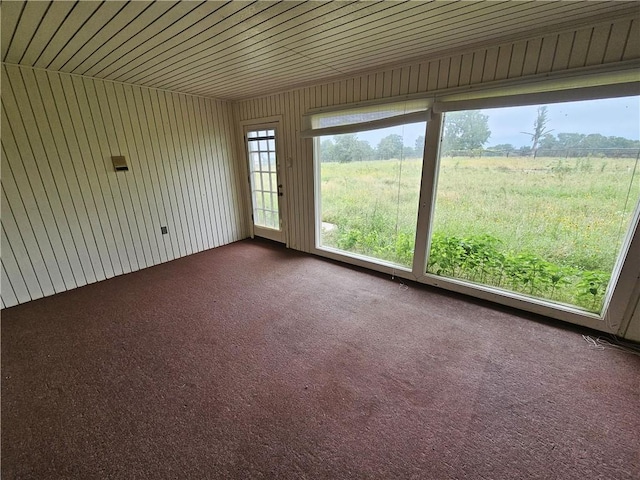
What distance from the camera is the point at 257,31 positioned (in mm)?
1815

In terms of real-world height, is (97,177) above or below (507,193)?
above

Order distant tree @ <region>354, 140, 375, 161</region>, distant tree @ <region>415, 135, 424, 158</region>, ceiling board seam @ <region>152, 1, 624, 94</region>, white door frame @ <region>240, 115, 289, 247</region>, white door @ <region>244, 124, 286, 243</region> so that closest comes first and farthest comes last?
Result: ceiling board seam @ <region>152, 1, 624, 94</region>, distant tree @ <region>415, 135, 424, 158</region>, distant tree @ <region>354, 140, 375, 161</region>, white door frame @ <region>240, 115, 289, 247</region>, white door @ <region>244, 124, 286, 243</region>

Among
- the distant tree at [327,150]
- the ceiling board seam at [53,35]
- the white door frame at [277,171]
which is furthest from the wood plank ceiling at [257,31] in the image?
the white door frame at [277,171]

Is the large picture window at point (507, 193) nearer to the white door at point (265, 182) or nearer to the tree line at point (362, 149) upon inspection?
the tree line at point (362, 149)

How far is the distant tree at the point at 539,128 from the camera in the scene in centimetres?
214

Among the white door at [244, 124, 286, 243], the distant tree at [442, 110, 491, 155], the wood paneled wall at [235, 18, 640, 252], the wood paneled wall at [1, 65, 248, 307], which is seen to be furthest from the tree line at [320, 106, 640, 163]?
the wood paneled wall at [1, 65, 248, 307]

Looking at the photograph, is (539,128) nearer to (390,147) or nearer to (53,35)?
(390,147)

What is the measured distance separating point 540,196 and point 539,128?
1.88ft

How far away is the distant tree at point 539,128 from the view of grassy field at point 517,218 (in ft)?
0.39

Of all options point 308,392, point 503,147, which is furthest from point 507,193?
point 308,392

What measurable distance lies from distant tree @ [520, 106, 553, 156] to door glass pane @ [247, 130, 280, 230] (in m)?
3.10

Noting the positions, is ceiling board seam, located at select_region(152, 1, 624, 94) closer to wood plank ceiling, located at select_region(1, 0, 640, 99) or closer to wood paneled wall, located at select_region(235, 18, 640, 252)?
wood plank ceiling, located at select_region(1, 0, 640, 99)

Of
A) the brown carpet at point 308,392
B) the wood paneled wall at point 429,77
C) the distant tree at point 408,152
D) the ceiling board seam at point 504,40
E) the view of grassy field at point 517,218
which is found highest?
the ceiling board seam at point 504,40

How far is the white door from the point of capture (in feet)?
13.2
